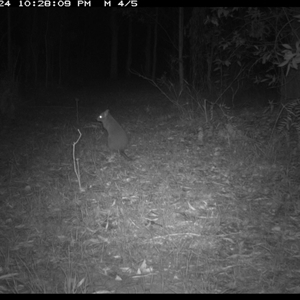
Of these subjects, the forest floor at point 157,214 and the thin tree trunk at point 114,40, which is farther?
the thin tree trunk at point 114,40

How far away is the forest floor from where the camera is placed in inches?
141

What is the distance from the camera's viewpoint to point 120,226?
4613 mm

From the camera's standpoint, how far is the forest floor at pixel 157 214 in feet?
11.7

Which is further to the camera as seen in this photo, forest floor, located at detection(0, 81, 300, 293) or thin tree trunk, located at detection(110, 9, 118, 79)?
thin tree trunk, located at detection(110, 9, 118, 79)

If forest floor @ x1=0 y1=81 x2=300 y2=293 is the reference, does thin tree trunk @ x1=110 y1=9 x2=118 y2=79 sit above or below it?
above

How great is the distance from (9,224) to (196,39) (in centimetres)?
782

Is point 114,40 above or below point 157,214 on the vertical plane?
above

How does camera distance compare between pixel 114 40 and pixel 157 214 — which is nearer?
pixel 157 214

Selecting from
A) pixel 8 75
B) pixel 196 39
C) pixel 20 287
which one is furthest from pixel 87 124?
pixel 20 287

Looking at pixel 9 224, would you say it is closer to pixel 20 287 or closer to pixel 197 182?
pixel 20 287

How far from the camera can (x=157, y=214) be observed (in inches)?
195

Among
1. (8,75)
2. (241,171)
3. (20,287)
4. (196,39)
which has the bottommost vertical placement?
(20,287)

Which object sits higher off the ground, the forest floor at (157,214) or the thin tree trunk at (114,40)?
the thin tree trunk at (114,40)
